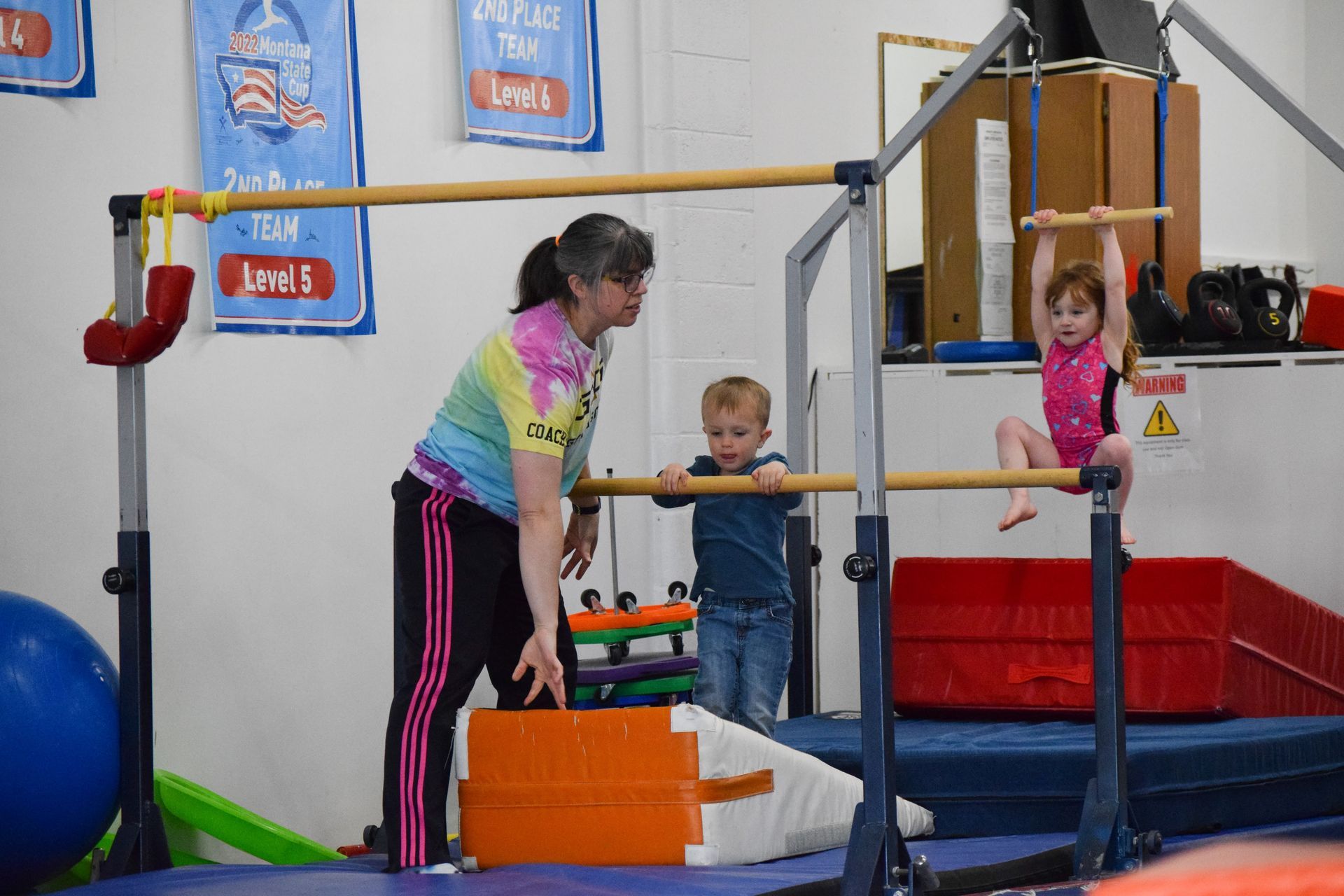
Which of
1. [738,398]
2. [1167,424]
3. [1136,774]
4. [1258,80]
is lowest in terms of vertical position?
[1136,774]

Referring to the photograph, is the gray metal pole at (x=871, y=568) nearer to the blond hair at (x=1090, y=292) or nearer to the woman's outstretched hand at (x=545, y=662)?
the woman's outstretched hand at (x=545, y=662)

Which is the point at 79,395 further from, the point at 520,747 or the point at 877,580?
the point at 877,580

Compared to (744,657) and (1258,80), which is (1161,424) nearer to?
(1258,80)

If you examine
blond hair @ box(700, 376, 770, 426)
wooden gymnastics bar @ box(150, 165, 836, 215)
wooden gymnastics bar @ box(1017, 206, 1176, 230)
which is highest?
wooden gymnastics bar @ box(1017, 206, 1176, 230)

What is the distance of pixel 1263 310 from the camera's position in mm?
4953

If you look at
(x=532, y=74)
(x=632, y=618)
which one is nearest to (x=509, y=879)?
(x=632, y=618)

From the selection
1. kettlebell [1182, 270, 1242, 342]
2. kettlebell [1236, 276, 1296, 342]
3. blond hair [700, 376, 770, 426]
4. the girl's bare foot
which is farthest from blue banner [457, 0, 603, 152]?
kettlebell [1236, 276, 1296, 342]

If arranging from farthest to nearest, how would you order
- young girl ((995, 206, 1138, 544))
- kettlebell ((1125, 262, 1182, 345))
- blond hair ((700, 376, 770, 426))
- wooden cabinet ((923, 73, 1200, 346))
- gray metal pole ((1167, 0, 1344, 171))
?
wooden cabinet ((923, 73, 1200, 346)), kettlebell ((1125, 262, 1182, 345)), young girl ((995, 206, 1138, 544)), gray metal pole ((1167, 0, 1344, 171)), blond hair ((700, 376, 770, 426))

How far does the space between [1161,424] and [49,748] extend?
3371 mm

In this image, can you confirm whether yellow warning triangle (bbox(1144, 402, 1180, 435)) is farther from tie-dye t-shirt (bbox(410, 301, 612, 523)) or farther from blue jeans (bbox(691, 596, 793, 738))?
tie-dye t-shirt (bbox(410, 301, 612, 523))

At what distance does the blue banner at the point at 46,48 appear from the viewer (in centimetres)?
368

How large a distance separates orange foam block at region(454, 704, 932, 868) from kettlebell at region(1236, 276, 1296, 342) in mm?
2674

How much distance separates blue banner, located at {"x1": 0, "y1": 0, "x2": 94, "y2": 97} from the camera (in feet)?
12.1

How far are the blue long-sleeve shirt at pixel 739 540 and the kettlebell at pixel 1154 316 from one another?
1.77 metres
